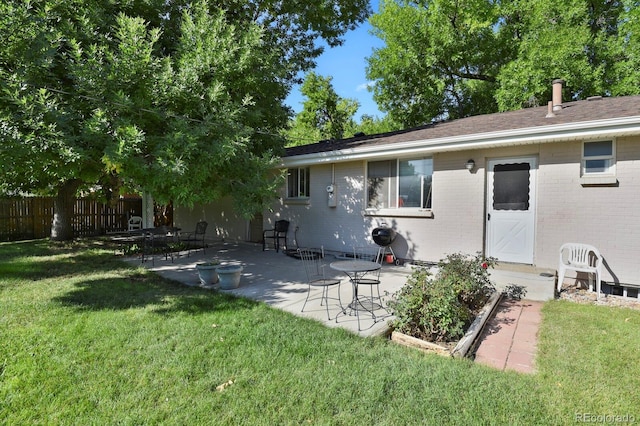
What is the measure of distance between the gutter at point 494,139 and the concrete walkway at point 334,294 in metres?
2.75

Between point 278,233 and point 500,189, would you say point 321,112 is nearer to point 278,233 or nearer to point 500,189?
point 278,233

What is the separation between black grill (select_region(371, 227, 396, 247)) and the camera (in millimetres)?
8172

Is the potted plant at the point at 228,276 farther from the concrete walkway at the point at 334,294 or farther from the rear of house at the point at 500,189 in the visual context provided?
the rear of house at the point at 500,189

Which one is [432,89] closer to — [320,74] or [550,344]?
[320,74]

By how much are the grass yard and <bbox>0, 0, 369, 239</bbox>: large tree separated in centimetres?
239

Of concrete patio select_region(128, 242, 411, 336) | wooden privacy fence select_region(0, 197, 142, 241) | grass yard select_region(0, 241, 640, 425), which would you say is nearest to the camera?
grass yard select_region(0, 241, 640, 425)

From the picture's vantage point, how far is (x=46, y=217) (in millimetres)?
13734

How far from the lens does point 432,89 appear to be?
59.4 ft

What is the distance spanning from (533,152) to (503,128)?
731 millimetres

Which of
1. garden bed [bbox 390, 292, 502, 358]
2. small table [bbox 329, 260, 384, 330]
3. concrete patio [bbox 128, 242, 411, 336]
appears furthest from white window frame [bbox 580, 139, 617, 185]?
small table [bbox 329, 260, 384, 330]

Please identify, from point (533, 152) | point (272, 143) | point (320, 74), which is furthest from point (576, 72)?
point (320, 74)

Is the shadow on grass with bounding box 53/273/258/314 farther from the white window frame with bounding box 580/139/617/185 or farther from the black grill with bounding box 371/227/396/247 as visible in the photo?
the white window frame with bounding box 580/139/617/185

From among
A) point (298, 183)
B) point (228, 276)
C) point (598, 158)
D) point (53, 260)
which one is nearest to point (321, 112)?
point (298, 183)

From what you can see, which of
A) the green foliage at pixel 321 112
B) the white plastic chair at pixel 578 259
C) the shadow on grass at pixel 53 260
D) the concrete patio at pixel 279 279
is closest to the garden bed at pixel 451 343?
the concrete patio at pixel 279 279
